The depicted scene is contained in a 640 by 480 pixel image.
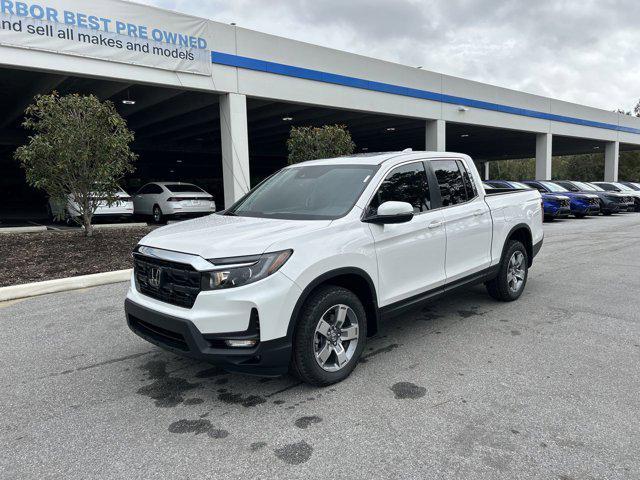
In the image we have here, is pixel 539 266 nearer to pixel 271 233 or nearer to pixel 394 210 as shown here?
pixel 394 210

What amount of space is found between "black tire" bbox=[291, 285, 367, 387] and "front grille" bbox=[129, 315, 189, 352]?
2.58 feet

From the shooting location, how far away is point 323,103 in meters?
16.5

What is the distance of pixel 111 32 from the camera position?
1177 centimetres

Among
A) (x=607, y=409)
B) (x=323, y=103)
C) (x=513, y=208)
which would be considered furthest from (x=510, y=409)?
(x=323, y=103)

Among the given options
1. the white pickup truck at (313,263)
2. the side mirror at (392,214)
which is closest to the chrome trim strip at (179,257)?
the white pickup truck at (313,263)

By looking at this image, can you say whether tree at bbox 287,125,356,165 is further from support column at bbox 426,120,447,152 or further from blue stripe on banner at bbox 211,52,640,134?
support column at bbox 426,120,447,152

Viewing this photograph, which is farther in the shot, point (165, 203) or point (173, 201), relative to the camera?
point (165, 203)

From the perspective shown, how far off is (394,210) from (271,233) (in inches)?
39.6

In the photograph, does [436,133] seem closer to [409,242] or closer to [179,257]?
[409,242]

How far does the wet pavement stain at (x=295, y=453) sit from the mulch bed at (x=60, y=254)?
6005mm

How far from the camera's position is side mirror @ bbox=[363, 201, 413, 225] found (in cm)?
372

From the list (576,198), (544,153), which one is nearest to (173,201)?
(576,198)

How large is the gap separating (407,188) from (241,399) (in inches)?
94.3

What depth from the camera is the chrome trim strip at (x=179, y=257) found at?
3188 millimetres
